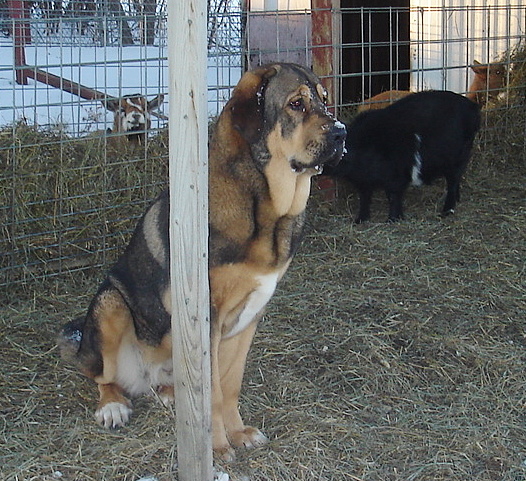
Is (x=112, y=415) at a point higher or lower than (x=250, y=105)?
lower

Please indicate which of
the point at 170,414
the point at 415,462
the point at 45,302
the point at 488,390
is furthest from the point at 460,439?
the point at 45,302

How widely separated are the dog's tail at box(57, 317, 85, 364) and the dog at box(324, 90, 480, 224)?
137 inches

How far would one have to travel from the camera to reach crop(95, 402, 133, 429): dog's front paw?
11.9 ft

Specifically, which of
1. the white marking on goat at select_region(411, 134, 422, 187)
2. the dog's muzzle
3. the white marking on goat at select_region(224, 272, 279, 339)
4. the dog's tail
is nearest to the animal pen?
the dog's tail

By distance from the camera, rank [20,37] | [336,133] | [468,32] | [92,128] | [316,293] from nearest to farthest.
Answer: [336,133], [316,293], [20,37], [92,128], [468,32]

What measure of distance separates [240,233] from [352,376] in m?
1.28

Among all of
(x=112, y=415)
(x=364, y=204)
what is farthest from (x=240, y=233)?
(x=364, y=204)

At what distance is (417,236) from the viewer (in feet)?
21.7

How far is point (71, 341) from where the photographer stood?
3900mm

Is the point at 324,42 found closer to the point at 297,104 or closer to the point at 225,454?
the point at 297,104

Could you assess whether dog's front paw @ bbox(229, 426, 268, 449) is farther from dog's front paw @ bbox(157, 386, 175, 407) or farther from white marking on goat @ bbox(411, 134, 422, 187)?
white marking on goat @ bbox(411, 134, 422, 187)

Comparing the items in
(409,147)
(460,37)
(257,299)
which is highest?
(460,37)

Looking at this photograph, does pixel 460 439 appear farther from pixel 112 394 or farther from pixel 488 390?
pixel 112 394

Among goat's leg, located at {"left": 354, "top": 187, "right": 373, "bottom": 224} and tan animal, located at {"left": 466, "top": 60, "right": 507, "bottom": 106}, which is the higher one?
tan animal, located at {"left": 466, "top": 60, "right": 507, "bottom": 106}
